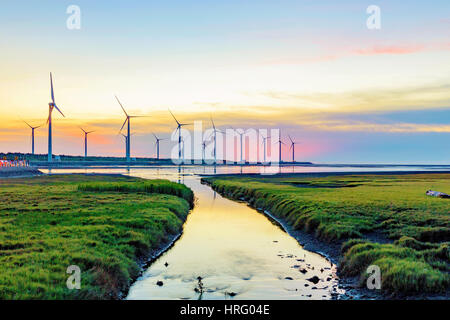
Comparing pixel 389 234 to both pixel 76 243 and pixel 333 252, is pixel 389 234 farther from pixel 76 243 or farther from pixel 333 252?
pixel 76 243

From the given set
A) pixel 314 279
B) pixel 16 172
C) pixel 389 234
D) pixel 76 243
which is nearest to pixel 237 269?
pixel 314 279

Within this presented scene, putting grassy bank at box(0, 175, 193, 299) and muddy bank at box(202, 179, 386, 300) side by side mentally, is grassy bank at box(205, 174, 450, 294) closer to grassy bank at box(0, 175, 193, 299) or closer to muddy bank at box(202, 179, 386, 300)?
muddy bank at box(202, 179, 386, 300)

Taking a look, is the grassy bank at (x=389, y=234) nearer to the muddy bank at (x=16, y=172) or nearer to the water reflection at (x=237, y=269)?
the water reflection at (x=237, y=269)

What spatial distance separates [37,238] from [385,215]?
24.8 m

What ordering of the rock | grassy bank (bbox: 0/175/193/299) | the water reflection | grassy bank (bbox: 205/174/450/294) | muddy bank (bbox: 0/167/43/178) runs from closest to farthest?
grassy bank (bbox: 0/175/193/299), grassy bank (bbox: 205/174/450/294), the water reflection, the rock, muddy bank (bbox: 0/167/43/178)

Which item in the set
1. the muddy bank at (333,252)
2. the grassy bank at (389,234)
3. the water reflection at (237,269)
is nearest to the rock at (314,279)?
the water reflection at (237,269)

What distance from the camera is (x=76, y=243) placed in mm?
22969

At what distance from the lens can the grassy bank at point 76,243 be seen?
16.1 m

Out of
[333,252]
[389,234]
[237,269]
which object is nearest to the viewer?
[237,269]

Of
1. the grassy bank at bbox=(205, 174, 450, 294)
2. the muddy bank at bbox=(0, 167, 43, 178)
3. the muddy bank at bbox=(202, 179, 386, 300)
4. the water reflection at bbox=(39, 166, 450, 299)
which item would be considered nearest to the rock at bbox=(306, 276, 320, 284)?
the water reflection at bbox=(39, 166, 450, 299)

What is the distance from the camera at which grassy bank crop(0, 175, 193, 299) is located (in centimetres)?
1611
